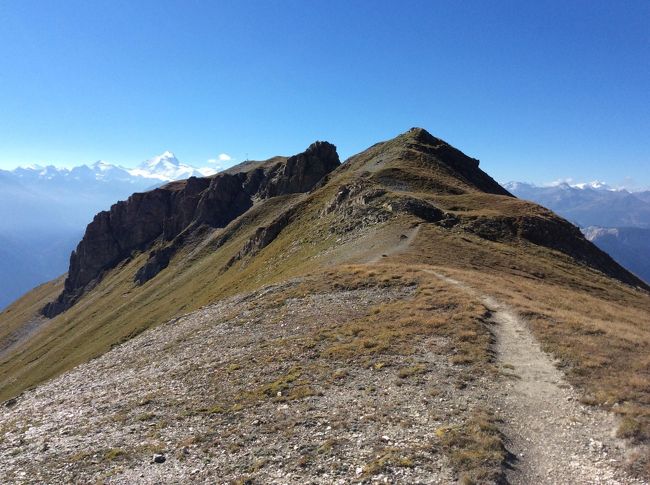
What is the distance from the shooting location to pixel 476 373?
815 inches

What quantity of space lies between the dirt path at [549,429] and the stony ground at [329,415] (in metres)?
0.06

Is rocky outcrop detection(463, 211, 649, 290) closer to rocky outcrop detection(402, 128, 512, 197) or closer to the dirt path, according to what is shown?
the dirt path

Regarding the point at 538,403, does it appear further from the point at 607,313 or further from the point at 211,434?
the point at 607,313

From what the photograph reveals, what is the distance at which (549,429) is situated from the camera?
15914mm

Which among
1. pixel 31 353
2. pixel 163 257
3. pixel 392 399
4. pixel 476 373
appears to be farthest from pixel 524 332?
pixel 163 257

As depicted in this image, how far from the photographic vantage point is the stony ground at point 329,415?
48.0 ft

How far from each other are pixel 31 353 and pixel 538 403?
146512mm

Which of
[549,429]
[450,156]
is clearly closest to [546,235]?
[549,429]

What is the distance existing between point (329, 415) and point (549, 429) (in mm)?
8362

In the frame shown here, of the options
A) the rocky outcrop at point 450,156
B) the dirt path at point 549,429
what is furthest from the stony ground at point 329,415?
the rocky outcrop at point 450,156

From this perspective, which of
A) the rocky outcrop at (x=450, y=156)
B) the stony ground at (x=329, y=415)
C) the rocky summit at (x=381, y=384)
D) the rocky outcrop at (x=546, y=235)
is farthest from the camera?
the rocky outcrop at (x=450, y=156)

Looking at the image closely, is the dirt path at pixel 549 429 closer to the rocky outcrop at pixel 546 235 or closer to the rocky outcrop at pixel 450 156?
the rocky outcrop at pixel 546 235

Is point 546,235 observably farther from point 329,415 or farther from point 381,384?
point 329,415

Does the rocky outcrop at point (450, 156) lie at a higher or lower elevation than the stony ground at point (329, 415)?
higher
